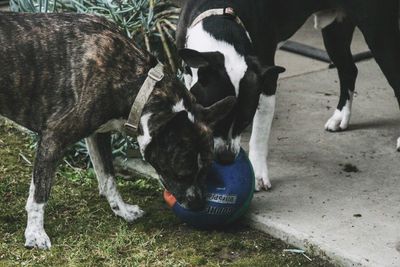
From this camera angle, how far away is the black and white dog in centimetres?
474

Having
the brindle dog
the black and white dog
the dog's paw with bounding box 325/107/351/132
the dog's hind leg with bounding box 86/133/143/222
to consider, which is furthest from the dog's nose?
the dog's paw with bounding box 325/107/351/132

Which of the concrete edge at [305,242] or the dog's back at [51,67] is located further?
the dog's back at [51,67]

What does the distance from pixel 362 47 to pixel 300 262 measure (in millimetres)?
3940

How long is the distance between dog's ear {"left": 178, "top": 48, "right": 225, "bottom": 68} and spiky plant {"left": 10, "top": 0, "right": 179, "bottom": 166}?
3.81ft

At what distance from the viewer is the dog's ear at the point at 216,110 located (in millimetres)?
4441

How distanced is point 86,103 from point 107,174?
0.68m

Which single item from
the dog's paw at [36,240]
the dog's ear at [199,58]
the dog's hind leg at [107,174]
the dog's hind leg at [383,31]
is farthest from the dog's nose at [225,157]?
the dog's hind leg at [383,31]

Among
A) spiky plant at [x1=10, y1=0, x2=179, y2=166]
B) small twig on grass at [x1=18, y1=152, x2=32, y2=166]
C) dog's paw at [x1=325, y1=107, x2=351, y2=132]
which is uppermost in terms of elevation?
spiky plant at [x1=10, y1=0, x2=179, y2=166]

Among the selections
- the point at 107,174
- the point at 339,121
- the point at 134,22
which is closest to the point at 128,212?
the point at 107,174

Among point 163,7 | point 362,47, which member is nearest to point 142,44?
point 163,7

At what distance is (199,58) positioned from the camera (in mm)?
4605

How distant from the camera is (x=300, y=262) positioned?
14.8 feet

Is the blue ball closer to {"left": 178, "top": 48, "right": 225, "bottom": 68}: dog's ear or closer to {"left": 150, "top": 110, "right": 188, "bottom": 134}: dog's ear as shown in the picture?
{"left": 150, "top": 110, "right": 188, "bottom": 134}: dog's ear

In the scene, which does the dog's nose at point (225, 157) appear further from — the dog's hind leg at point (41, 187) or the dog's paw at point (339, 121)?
Answer: the dog's paw at point (339, 121)
